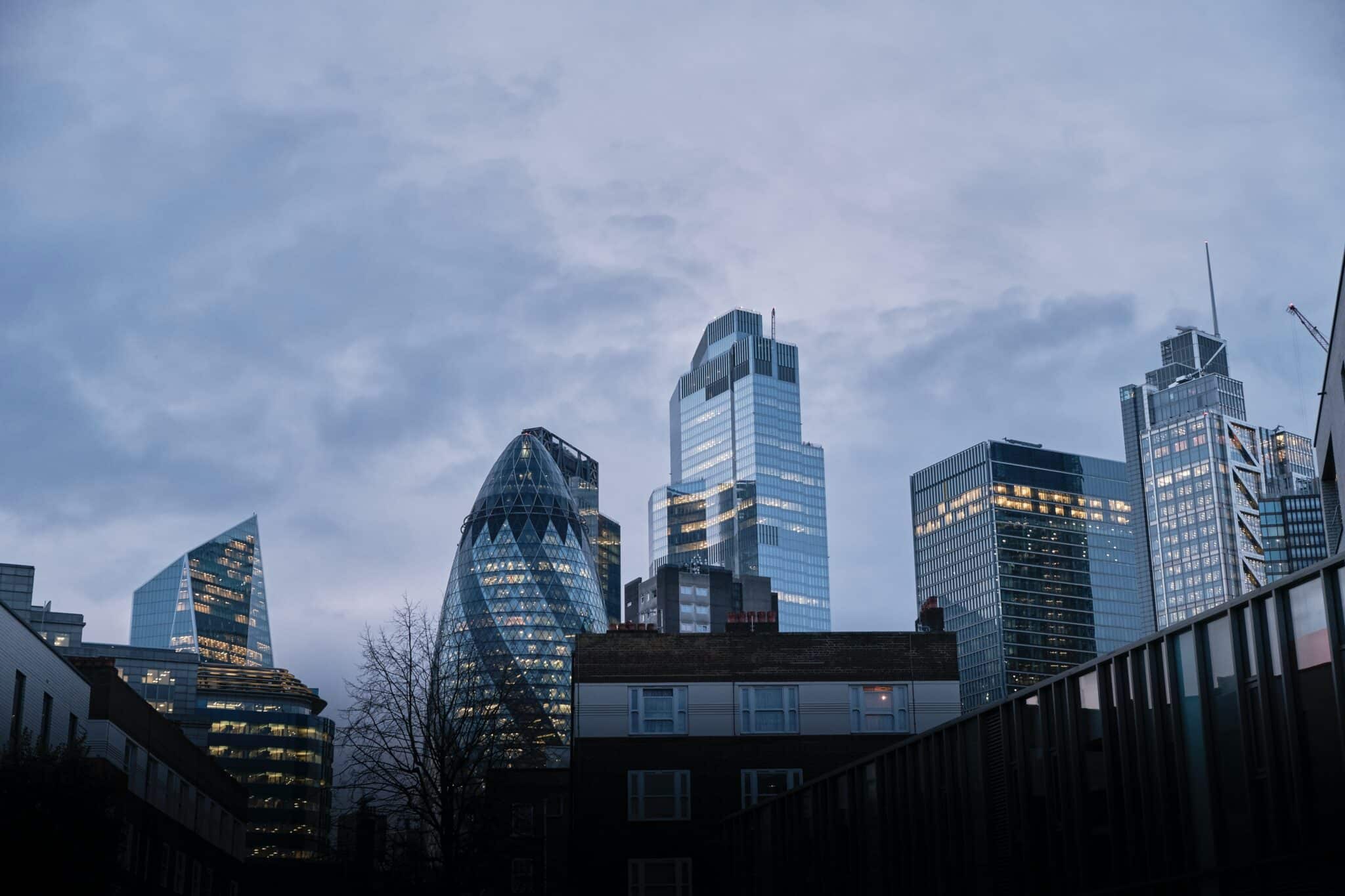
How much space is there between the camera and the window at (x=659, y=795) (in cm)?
5275

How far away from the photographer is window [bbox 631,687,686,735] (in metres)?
53.8

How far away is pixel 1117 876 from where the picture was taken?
22750mm

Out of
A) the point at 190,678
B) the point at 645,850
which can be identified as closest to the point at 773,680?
the point at 645,850

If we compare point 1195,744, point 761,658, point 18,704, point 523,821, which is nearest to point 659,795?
point 761,658

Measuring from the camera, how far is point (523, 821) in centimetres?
6838

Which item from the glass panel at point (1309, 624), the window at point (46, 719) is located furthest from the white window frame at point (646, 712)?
the glass panel at point (1309, 624)

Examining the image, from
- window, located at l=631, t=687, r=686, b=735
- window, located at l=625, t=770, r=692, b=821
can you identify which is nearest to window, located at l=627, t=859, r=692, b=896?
Answer: window, located at l=625, t=770, r=692, b=821

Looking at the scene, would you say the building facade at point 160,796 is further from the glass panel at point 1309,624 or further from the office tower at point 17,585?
the glass panel at point 1309,624

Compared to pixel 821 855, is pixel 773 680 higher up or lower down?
higher up

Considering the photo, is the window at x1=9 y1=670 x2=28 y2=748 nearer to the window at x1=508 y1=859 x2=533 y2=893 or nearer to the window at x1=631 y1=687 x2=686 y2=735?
the window at x1=631 y1=687 x2=686 y2=735

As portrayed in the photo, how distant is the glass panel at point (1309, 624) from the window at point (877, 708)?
1420 inches

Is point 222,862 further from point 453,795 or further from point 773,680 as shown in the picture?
point 773,680

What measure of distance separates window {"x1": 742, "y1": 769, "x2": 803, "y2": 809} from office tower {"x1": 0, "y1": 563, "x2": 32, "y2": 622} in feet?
211

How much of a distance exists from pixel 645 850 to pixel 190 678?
13489 cm
